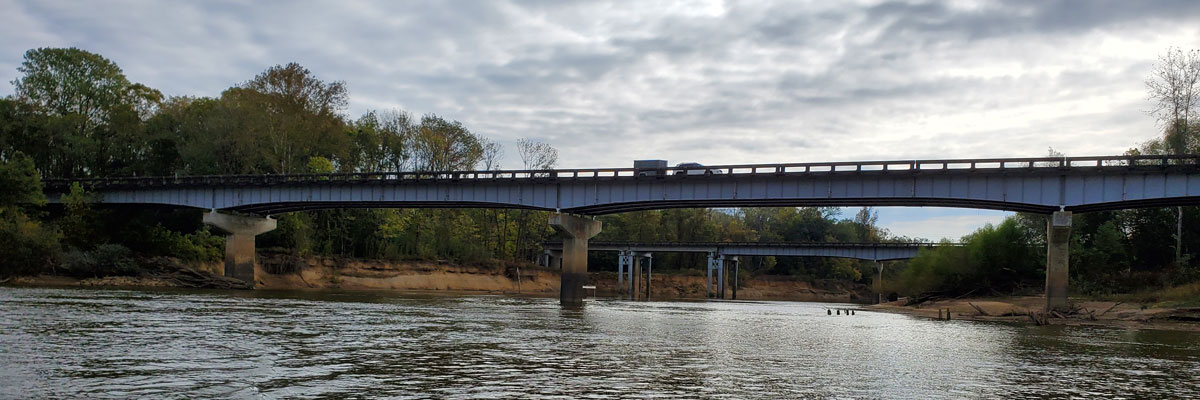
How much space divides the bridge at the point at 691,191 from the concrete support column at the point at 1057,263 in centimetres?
6

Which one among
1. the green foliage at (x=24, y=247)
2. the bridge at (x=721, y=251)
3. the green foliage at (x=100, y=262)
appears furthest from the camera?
the bridge at (x=721, y=251)

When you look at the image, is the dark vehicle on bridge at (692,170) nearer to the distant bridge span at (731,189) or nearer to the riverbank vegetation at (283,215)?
the distant bridge span at (731,189)

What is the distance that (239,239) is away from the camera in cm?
8169

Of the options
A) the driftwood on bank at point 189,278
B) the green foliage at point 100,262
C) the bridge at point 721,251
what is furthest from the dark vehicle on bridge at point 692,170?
the bridge at point 721,251

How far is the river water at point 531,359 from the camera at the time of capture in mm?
17469

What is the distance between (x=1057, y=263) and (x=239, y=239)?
65438mm

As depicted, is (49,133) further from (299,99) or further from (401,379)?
(401,379)

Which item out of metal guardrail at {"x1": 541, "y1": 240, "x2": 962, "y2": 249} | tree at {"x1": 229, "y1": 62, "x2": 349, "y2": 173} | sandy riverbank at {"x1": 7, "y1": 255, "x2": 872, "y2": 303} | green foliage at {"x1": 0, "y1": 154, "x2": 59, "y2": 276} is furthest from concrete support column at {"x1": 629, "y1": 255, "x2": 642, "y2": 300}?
green foliage at {"x1": 0, "y1": 154, "x2": 59, "y2": 276}

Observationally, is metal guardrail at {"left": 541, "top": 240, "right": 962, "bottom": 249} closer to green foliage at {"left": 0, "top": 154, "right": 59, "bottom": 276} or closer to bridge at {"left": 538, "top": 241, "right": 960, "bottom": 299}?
bridge at {"left": 538, "top": 241, "right": 960, "bottom": 299}

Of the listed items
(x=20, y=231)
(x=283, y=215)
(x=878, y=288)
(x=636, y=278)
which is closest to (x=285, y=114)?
(x=283, y=215)

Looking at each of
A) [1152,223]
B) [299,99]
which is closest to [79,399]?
[1152,223]

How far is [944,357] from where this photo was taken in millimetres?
27125

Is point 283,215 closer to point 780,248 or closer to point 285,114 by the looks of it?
point 285,114

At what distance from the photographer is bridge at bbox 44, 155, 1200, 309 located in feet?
175
